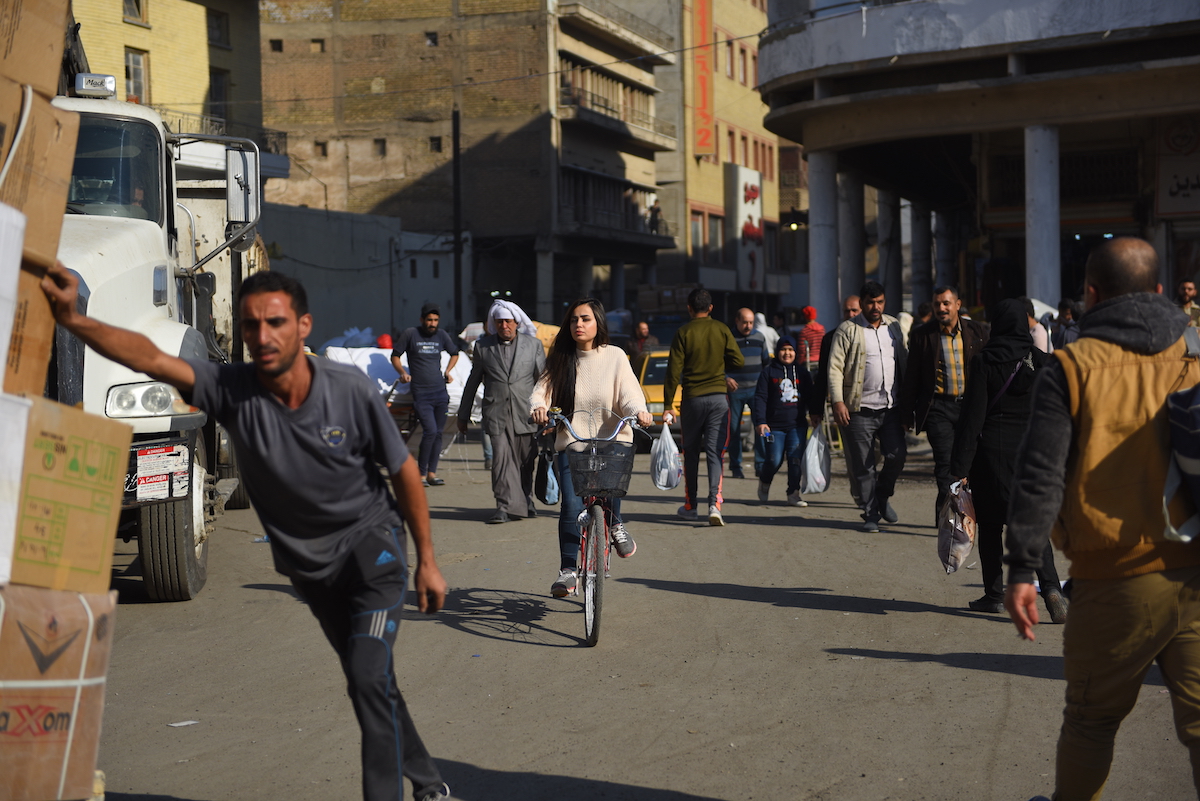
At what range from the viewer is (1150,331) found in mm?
3811

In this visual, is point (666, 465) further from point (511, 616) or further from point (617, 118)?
point (617, 118)

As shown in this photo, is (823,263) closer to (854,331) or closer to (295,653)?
(854,331)

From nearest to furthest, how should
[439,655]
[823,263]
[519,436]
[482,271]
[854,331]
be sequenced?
[439,655] < [854,331] < [519,436] < [823,263] < [482,271]

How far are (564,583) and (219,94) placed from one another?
4582 cm

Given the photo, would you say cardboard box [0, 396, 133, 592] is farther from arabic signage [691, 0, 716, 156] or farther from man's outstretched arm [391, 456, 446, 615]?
arabic signage [691, 0, 716, 156]

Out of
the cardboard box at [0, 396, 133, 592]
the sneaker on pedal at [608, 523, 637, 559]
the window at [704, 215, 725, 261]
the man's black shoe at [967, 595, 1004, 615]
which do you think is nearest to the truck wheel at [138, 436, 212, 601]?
the sneaker on pedal at [608, 523, 637, 559]

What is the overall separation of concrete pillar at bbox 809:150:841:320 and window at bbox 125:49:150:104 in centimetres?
2580

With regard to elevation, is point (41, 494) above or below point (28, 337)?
below

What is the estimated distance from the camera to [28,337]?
3438 millimetres

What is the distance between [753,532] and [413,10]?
50475 mm

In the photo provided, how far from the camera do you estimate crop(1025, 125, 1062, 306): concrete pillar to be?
25.6 m

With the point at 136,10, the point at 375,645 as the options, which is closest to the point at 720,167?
the point at 136,10

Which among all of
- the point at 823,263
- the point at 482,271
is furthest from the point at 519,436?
the point at 482,271

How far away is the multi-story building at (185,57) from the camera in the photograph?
43250mm
